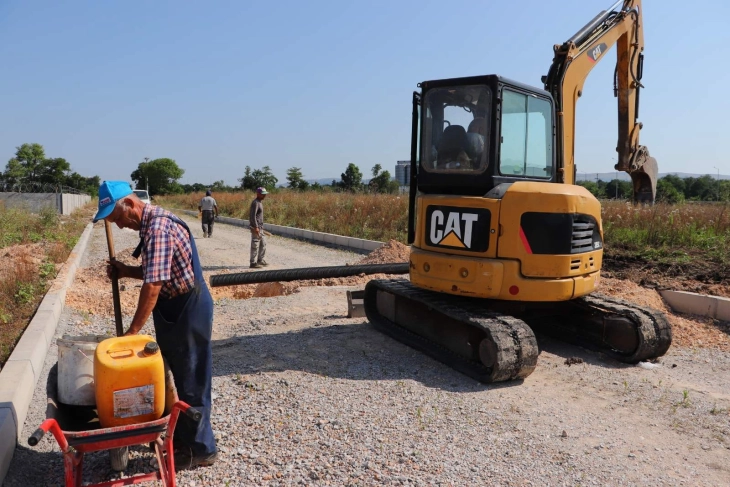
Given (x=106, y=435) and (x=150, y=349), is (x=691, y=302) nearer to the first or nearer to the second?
(x=150, y=349)

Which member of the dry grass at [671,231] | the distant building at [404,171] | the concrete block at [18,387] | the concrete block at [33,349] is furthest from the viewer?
the dry grass at [671,231]

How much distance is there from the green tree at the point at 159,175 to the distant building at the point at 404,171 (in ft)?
282

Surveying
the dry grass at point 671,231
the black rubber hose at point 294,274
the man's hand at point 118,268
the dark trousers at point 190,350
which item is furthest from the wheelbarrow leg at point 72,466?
the dry grass at point 671,231

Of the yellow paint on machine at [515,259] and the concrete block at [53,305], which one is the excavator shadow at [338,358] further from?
the concrete block at [53,305]

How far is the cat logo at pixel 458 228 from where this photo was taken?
17.8ft

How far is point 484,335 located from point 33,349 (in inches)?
164

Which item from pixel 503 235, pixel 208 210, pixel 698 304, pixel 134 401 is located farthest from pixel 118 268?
pixel 208 210

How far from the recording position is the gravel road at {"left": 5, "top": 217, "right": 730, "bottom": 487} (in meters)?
3.66

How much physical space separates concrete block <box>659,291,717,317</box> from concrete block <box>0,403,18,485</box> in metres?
7.94

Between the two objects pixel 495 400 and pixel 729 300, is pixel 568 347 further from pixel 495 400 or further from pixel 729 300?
pixel 729 300

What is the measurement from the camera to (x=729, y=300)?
Answer: 7.54 metres

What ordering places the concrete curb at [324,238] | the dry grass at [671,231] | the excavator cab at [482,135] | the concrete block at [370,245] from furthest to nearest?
the concrete curb at [324,238] → the concrete block at [370,245] → the dry grass at [671,231] → the excavator cab at [482,135]

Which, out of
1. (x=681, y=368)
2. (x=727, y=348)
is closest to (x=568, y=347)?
(x=681, y=368)

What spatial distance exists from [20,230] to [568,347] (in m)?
16.6
